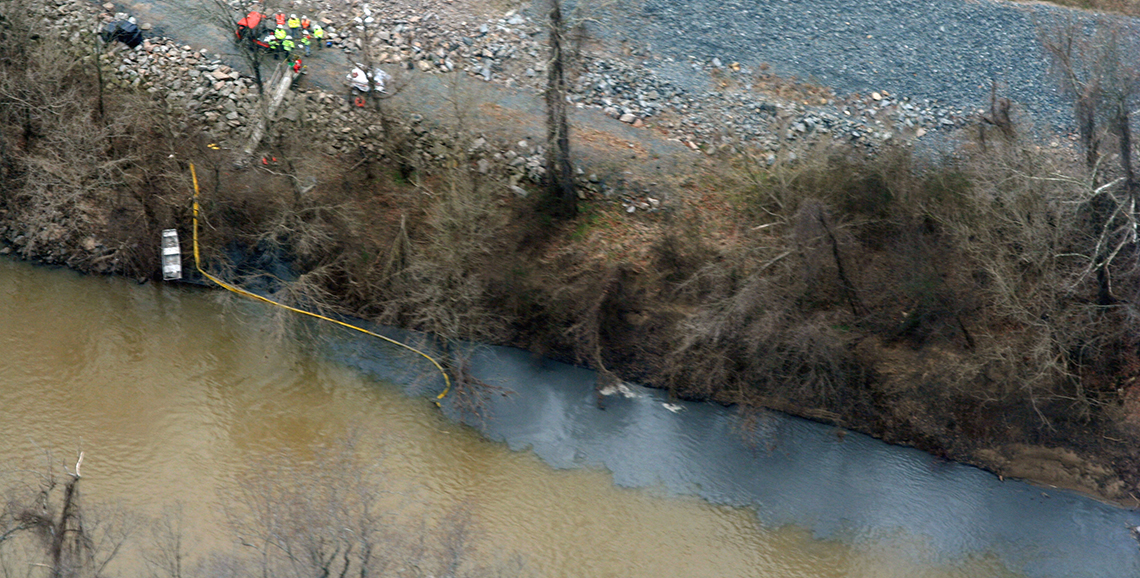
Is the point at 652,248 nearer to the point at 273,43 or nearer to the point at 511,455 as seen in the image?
the point at 511,455

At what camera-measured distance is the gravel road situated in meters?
25.8

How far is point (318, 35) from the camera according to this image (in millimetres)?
25031

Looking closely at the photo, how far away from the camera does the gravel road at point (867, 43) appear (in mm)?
25781

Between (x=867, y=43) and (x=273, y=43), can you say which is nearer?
(x=273, y=43)

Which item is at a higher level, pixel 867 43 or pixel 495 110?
pixel 867 43

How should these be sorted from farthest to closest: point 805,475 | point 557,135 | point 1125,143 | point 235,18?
1. point 235,18
2. point 557,135
3. point 805,475
4. point 1125,143

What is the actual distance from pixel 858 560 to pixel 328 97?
17.5m

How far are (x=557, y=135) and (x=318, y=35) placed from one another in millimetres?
7434

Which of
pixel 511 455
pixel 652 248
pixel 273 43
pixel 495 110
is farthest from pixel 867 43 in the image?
pixel 273 43

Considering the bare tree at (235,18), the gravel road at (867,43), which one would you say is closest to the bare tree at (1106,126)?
the gravel road at (867,43)

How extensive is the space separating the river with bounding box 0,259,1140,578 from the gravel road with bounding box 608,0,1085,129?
33.5 ft

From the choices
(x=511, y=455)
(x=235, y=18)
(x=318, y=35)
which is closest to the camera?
(x=511, y=455)

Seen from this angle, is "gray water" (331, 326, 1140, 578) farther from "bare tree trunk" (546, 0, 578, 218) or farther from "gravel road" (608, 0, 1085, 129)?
"gravel road" (608, 0, 1085, 129)

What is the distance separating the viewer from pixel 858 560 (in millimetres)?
19922
